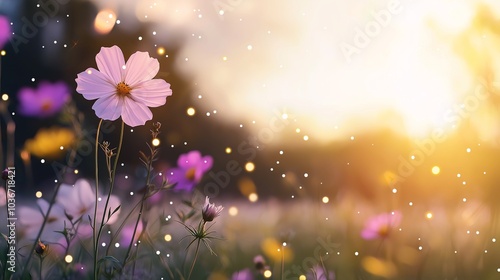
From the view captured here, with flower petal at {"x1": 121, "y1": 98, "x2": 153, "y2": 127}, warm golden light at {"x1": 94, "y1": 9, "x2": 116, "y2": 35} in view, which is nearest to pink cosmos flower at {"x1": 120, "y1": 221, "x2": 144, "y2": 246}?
flower petal at {"x1": 121, "y1": 98, "x2": 153, "y2": 127}

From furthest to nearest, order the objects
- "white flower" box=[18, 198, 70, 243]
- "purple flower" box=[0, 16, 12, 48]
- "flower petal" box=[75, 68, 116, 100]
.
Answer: "purple flower" box=[0, 16, 12, 48]
"white flower" box=[18, 198, 70, 243]
"flower petal" box=[75, 68, 116, 100]

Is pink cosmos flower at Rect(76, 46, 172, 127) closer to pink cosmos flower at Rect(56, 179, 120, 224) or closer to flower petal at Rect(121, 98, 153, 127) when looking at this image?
flower petal at Rect(121, 98, 153, 127)

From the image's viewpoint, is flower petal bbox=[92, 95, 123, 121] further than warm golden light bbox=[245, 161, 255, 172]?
No

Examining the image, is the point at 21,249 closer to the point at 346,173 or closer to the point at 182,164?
the point at 182,164

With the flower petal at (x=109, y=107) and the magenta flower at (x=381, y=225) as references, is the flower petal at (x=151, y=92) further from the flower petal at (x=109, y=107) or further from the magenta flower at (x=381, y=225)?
the magenta flower at (x=381, y=225)

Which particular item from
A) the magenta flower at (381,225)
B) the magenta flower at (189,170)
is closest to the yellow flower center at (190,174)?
the magenta flower at (189,170)

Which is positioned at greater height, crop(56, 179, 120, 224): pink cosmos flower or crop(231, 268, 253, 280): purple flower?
crop(56, 179, 120, 224): pink cosmos flower

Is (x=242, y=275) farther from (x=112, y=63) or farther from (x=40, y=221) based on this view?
(x=112, y=63)

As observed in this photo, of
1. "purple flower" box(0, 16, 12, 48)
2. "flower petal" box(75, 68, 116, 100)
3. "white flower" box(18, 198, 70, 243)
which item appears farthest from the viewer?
"purple flower" box(0, 16, 12, 48)
